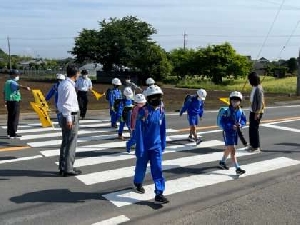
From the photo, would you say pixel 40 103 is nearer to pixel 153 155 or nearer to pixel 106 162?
pixel 106 162

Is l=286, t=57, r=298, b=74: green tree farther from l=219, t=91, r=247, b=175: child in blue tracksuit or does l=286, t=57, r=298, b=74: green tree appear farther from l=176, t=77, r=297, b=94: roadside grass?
l=219, t=91, r=247, b=175: child in blue tracksuit

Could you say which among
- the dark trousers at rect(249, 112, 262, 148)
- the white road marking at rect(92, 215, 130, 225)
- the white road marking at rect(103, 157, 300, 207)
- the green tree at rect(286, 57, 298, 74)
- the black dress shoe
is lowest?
the white road marking at rect(92, 215, 130, 225)

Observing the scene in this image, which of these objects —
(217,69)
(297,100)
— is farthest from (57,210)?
(217,69)

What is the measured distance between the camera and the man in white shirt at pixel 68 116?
24.2 ft

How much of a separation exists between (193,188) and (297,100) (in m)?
24.5

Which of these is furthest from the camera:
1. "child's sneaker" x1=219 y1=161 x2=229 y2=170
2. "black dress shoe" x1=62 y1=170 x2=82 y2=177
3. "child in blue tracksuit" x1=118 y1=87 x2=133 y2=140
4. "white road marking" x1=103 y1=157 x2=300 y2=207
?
"child in blue tracksuit" x1=118 y1=87 x2=133 y2=140

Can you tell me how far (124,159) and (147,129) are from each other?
303 cm

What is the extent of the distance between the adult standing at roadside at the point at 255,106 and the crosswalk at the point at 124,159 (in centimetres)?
43

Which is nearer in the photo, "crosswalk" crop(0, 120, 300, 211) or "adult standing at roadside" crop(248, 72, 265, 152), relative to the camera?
"crosswalk" crop(0, 120, 300, 211)

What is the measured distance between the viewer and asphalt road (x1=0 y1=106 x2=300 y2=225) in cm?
575

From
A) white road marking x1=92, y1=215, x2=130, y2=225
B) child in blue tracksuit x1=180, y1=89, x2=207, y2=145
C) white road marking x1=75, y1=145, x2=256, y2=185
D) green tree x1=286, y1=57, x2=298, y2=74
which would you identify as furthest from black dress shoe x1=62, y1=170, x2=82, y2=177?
green tree x1=286, y1=57, x2=298, y2=74

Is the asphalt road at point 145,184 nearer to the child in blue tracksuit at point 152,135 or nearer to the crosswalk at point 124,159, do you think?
the crosswalk at point 124,159

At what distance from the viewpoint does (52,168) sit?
819 cm

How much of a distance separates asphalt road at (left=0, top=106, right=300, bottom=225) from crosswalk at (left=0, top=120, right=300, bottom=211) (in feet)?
0.06
